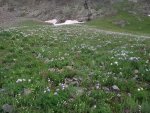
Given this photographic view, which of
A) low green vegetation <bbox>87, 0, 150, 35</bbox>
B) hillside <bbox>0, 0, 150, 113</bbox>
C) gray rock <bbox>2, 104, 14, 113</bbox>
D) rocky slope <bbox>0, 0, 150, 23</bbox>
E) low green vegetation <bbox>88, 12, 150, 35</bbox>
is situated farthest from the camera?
rocky slope <bbox>0, 0, 150, 23</bbox>

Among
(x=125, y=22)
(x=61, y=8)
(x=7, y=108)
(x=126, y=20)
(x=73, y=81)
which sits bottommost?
(x=125, y=22)

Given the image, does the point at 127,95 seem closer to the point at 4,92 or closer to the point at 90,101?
the point at 90,101

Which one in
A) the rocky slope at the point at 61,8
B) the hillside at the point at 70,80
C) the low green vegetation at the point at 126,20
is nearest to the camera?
the hillside at the point at 70,80

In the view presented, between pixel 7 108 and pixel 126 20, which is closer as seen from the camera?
pixel 7 108

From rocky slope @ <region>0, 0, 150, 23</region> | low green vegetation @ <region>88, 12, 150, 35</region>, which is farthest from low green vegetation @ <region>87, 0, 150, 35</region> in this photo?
rocky slope @ <region>0, 0, 150, 23</region>

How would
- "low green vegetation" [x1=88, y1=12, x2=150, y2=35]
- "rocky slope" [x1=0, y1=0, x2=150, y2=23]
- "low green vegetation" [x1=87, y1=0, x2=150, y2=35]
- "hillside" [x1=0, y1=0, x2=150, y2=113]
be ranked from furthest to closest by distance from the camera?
"rocky slope" [x1=0, y1=0, x2=150, y2=23] < "low green vegetation" [x1=88, y1=12, x2=150, y2=35] < "low green vegetation" [x1=87, y1=0, x2=150, y2=35] < "hillside" [x1=0, y1=0, x2=150, y2=113]

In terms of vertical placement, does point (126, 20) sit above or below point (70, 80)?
below

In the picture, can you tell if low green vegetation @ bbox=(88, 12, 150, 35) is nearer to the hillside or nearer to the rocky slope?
the rocky slope

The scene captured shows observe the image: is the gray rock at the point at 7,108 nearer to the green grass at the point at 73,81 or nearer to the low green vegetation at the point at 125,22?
the green grass at the point at 73,81

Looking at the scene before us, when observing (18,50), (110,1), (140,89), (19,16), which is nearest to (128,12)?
(110,1)

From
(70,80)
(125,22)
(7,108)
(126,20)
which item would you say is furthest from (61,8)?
(7,108)

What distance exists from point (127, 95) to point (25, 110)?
4.06 meters

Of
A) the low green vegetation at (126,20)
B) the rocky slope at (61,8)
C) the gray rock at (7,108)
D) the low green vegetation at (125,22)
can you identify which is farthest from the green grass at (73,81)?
the rocky slope at (61,8)

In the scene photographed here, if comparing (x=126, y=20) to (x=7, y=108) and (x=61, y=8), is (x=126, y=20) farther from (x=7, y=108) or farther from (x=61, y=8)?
(x=7, y=108)
